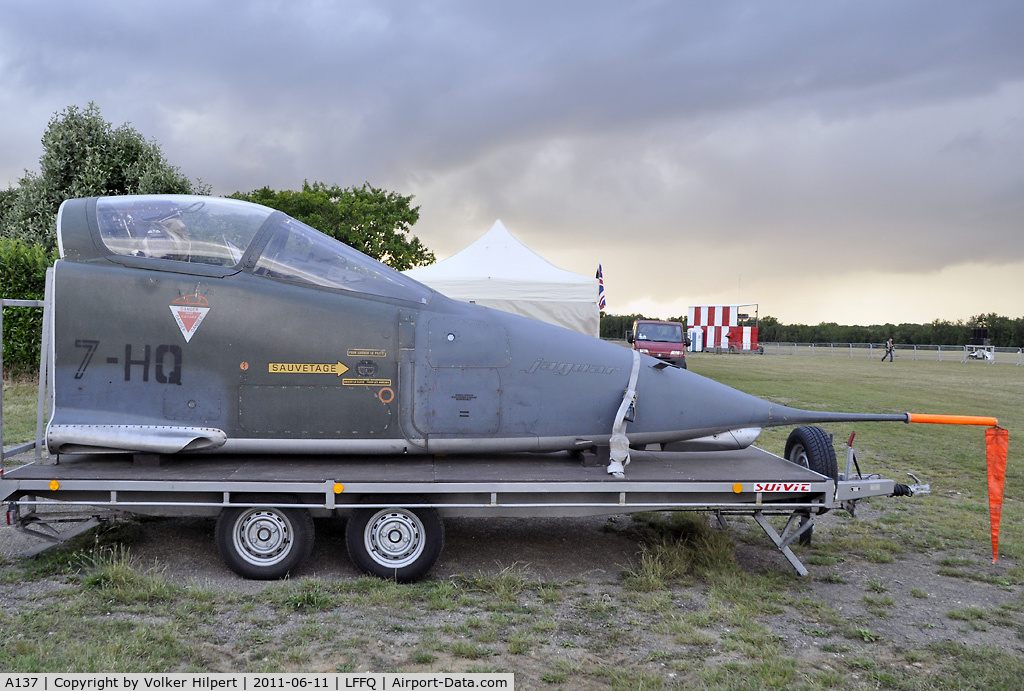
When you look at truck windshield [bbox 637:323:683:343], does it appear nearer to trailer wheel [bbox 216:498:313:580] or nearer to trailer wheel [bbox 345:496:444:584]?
trailer wheel [bbox 345:496:444:584]

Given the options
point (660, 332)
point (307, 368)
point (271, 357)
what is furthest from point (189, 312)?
point (660, 332)

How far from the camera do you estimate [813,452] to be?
239 inches

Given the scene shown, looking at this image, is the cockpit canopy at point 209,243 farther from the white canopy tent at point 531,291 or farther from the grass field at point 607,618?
the white canopy tent at point 531,291

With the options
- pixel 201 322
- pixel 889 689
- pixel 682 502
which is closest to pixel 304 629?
pixel 201 322

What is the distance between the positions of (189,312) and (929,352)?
60.8m

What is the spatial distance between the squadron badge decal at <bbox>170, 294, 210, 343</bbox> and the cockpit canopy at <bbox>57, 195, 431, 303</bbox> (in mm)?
241

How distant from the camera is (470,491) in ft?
17.0

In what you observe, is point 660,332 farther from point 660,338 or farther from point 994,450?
point 994,450

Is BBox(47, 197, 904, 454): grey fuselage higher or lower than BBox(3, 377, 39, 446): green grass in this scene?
higher

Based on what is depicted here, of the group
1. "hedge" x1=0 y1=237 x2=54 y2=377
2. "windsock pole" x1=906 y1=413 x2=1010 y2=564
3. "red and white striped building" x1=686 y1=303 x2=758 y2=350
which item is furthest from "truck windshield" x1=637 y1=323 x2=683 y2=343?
"red and white striped building" x1=686 y1=303 x2=758 y2=350

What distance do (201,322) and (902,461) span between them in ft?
33.6

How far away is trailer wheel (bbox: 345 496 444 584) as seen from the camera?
5.34 metres

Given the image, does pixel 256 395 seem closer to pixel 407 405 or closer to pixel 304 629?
pixel 407 405

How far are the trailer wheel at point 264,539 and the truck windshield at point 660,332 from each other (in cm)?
2272
